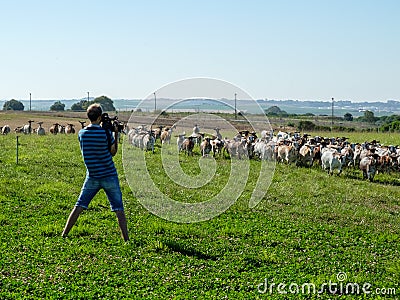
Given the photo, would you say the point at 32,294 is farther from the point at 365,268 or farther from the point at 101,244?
the point at 365,268

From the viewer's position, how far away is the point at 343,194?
53.9 feet

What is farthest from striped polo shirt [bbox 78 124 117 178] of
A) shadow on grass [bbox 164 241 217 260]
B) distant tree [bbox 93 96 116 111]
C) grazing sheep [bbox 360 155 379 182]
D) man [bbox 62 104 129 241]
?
distant tree [bbox 93 96 116 111]

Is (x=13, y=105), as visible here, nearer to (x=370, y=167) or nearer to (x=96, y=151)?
(x=370, y=167)

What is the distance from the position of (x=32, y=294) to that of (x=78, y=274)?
855 millimetres

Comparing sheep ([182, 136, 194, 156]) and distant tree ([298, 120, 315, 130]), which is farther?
distant tree ([298, 120, 315, 130])

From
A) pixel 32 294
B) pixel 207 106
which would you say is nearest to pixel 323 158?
pixel 207 106

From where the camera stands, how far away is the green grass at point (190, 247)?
711 cm

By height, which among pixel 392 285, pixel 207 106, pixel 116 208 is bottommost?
pixel 392 285

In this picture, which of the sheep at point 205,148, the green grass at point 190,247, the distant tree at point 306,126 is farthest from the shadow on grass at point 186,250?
the distant tree at point 306,126

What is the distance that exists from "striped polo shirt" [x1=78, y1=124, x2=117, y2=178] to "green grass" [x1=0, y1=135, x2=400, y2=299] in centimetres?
128

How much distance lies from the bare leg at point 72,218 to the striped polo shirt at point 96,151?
67 centimetres

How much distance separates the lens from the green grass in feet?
23.3

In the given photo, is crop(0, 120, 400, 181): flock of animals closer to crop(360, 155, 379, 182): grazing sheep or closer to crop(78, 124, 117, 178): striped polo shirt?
crop(360, 155, 379, 182): grazing sheep

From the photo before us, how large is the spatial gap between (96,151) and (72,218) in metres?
1.34
